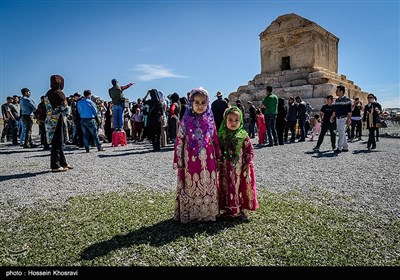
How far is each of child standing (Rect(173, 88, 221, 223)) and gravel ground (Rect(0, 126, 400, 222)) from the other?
186 centimetres

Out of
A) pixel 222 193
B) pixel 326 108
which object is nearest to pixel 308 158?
pixel 326 108

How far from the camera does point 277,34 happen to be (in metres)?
24.4

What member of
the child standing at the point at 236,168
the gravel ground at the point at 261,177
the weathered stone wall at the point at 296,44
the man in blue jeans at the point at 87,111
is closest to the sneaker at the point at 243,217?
the child standing at the point at 236,168

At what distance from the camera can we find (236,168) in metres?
3.48

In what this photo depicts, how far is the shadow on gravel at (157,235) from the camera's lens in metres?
2.83

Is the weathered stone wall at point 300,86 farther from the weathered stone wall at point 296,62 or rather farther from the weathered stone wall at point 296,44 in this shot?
the weathered stone wall at point 296,44

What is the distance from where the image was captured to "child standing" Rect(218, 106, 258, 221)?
11.4ft

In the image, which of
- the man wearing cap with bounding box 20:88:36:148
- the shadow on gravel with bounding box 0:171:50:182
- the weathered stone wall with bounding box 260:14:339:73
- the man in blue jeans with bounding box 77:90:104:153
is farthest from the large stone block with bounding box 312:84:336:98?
the shadow on gravel with bounding box 0:171:50:182

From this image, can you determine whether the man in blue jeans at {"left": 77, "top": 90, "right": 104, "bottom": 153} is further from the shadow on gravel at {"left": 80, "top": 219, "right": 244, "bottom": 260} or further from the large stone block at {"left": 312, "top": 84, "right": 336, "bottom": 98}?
the large stone block at {"left": 312, "top": 84, "right": 336, "bottom": 98}

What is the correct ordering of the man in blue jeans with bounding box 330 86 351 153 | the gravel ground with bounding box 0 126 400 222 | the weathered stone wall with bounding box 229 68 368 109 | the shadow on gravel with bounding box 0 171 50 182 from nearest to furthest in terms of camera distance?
the gravel ground with bounding box 0 126 400 222, the shadow on gravel with bounding box 0 171 50 182, the man in blue jeans with bounding box 330 86 351 153, the weathered stone wall with bounding box 229 68 368 109

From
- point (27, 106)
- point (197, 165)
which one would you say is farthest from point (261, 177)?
point (27, 106)

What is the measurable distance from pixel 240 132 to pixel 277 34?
77.7 feet

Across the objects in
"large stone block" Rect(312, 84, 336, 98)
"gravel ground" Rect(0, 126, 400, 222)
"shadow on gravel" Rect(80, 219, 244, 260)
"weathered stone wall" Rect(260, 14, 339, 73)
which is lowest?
"shadow on gravel" Rect(80, 219, 244, 260)

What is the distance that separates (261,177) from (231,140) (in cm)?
280
